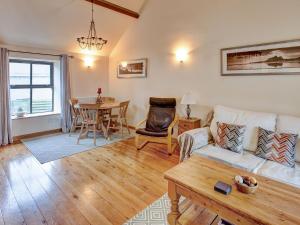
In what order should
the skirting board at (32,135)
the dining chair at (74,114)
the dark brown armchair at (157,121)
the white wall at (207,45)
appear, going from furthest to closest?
the dining chair at (74,114) → the skirting board at (32,135) → the dark brown armchair at (157,121) → the white wall at (207,45)

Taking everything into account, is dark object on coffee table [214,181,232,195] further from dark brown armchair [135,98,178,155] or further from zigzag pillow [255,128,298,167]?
dark brown armchair [135,98,178,155]

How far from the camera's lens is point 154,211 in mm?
2023

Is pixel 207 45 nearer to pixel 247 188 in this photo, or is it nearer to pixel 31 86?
pixel 247 188

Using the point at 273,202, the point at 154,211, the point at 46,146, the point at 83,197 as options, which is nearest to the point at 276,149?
the point at 273,202

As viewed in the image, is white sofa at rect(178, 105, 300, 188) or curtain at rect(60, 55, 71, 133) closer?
white sofa at rect(178, 105, 300, 188)

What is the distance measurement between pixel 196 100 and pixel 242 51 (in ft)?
3.78

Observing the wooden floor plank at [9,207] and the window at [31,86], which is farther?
the window at [31,86]

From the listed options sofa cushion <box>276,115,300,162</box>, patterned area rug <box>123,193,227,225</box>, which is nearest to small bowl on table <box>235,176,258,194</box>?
patterned area rug <box>123,193,227,225</box>

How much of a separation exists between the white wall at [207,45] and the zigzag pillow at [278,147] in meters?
0.75

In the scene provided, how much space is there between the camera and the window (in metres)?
4.43

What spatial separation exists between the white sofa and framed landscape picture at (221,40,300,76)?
735 mm

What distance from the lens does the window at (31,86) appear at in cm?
443

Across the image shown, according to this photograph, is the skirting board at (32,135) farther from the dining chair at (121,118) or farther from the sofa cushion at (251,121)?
the sofa cushion at (251,121)

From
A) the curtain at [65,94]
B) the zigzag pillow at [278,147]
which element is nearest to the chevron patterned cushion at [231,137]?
the zigzag pillow at [278,147]
